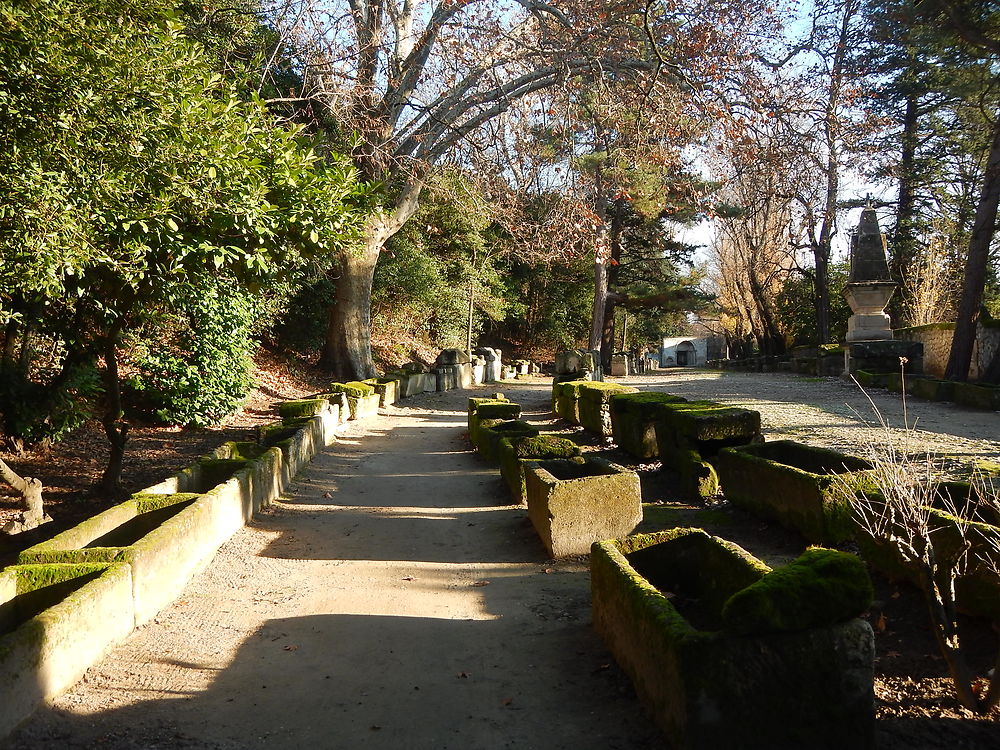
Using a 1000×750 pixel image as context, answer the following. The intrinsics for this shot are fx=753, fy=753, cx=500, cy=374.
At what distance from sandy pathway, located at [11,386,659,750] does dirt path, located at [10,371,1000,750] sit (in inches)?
0.5

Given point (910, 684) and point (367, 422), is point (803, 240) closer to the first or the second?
point (367, 422)

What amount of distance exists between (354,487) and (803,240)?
2778 centimetres

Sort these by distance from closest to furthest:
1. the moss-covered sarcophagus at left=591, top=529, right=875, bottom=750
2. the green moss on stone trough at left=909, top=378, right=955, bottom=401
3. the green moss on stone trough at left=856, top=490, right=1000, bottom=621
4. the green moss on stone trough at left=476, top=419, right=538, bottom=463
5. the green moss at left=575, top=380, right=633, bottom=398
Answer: the moss-covered sarcophagus at left=591, top=529, right=875, bottom=750, the green moss on stone trough at left=856, top=490, right=1000, bottom=621, the green moss on stone trough at left=476, top=419, right=538, bottom=463, the green moss at left=575, top=380, right=633, bottom=398, the green moss on stone trough at left=909, top=378, right=955, bottom=401

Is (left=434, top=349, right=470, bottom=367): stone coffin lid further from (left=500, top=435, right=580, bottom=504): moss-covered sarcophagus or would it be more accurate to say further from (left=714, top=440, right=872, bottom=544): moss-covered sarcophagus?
(left=714, top=440, right=872, bottom=544): moss-covered sarcophagus

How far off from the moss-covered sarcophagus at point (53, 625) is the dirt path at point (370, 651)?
10 centimetres

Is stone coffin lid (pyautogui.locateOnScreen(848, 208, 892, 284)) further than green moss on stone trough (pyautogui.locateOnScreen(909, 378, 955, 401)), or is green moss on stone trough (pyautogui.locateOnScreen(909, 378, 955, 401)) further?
stone coffin lid (pyautogui.locateOnScreen(848, 208, 892, 284))

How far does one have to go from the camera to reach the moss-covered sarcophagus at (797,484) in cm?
538

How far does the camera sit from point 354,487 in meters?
9.92

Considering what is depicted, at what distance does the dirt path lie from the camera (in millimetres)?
3514

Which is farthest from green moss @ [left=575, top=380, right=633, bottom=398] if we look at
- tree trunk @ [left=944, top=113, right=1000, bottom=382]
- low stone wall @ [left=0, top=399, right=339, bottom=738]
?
tree trunk @ [left=944, top=113, right=1000, bottom=382]

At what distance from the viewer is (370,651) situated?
454cm

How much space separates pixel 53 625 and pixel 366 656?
166 centimetres

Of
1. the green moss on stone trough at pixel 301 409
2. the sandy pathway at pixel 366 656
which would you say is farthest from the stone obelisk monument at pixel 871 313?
the sandy pathway at pixel 366 656

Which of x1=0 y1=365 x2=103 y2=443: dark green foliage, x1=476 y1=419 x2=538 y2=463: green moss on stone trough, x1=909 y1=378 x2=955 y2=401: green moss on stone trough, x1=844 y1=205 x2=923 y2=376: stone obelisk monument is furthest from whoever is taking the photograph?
x1=844 y1=205 x2=923 y2=376: stone obelisk monument
